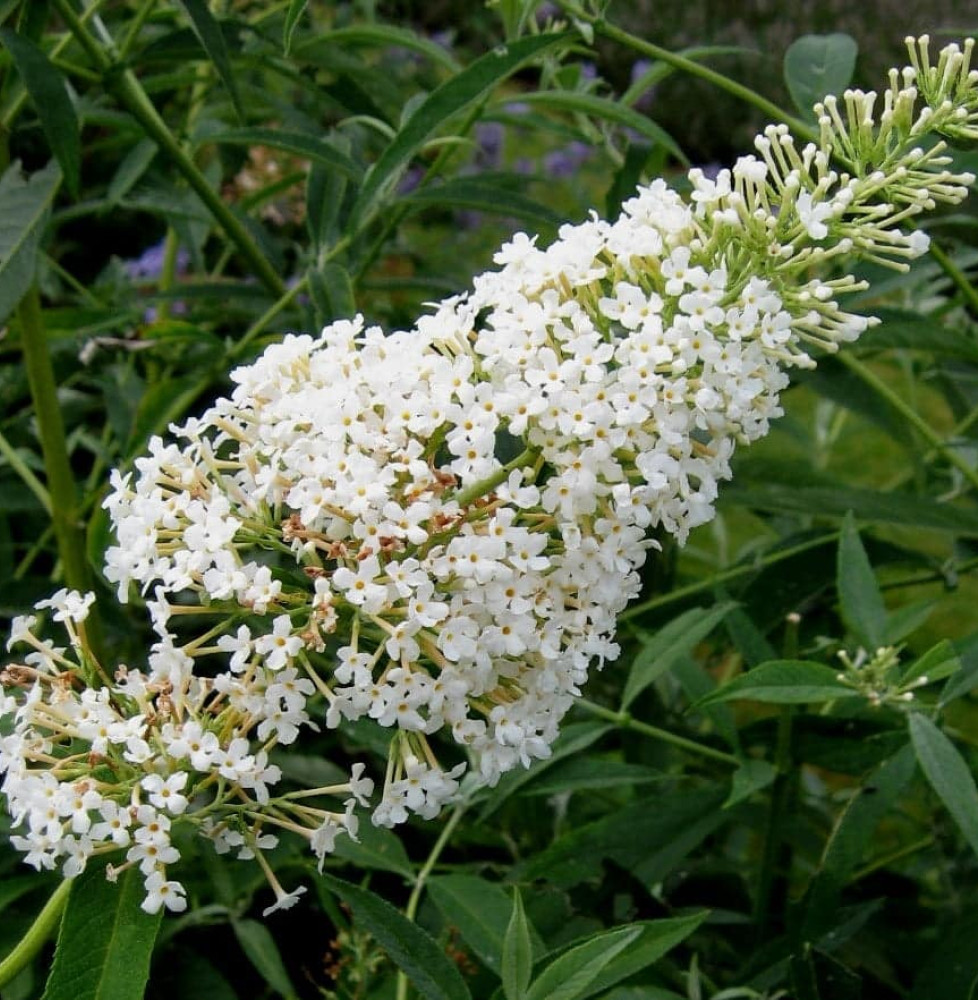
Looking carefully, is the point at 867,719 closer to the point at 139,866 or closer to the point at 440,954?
the point at 440,954

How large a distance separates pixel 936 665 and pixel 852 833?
0.76 feet

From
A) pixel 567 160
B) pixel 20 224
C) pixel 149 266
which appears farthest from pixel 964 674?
pixel 567 160

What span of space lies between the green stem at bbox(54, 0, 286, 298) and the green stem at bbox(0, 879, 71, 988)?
34.2 inches

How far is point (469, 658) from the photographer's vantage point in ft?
3.25

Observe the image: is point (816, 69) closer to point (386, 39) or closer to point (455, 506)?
point (386, 39)

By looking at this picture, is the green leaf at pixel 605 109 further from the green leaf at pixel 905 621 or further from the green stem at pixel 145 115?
the green leaf at pixel 905 621

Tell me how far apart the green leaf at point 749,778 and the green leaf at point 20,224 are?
2.85 feet

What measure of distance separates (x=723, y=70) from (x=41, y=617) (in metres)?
7.18

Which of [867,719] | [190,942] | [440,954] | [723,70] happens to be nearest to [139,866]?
[440,954]

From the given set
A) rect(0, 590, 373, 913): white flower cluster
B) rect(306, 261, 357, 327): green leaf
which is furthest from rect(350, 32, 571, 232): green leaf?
rect(0, 590, 373, 913): white flower cluster

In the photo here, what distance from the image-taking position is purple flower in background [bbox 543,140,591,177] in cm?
438

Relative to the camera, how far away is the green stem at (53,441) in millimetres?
1509

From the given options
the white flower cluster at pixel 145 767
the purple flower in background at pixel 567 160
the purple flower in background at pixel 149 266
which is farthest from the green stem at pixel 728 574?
the purple flower in background at pixel 567 160

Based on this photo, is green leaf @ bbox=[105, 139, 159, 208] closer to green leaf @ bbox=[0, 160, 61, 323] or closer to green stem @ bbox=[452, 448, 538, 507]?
green leaf @ bbox=[0, 160, 61, 323]
